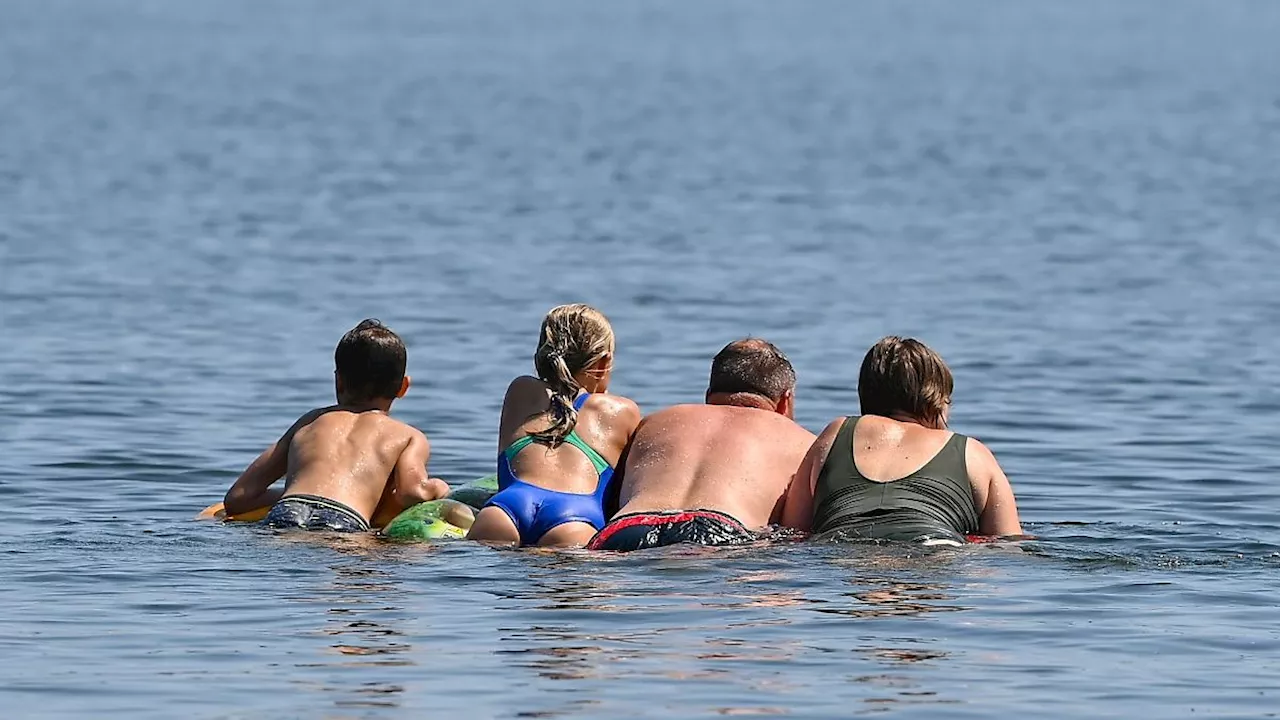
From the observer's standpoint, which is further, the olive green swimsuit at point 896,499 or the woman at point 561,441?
the woman at point 561,441

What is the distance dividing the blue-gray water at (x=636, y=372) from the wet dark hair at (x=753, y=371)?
904 mm

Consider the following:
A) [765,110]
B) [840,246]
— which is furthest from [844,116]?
[840,246]

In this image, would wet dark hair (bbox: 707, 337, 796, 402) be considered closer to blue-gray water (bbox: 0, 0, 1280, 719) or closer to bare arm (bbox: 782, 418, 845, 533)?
bare arm (bbox: 782, 418, 845, 533)

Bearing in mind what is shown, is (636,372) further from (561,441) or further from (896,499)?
(896,499)

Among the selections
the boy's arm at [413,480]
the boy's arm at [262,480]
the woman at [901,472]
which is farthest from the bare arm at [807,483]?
the boy's arm at [262,480]

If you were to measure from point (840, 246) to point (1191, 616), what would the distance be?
18945 millimetres

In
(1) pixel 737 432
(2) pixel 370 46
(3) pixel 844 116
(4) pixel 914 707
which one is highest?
(2) pixel 370 46

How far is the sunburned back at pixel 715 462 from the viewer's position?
1002 centimetres

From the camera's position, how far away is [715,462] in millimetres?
10070

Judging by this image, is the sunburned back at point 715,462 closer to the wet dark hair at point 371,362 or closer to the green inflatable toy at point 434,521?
the green inflatable toy at point 434,521

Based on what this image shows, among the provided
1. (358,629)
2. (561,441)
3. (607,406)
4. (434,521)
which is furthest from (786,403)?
(358,629)

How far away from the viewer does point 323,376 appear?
17.4 meters

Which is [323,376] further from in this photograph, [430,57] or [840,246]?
[430,57]

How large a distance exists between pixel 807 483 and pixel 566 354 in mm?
1239
